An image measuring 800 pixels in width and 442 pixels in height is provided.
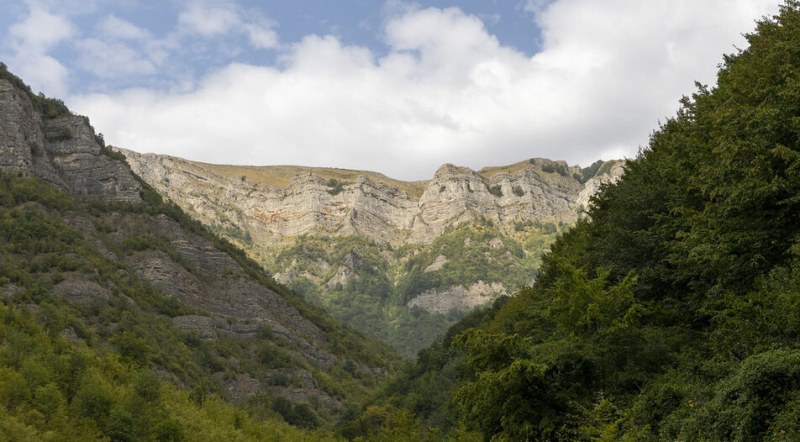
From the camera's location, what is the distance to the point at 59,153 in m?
91.9

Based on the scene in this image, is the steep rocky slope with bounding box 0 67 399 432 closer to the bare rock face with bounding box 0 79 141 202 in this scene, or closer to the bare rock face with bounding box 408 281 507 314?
the bare rock face with bounding box 0 79 141 202

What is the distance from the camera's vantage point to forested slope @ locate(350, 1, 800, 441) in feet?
52.9

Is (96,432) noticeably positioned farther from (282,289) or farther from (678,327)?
(282,289)

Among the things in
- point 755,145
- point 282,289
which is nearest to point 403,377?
point 282,289

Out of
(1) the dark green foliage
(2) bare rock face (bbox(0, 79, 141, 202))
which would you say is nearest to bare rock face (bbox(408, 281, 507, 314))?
(2) bare rock face (bbox(0, 79, 141, 202))

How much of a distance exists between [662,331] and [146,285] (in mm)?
62820

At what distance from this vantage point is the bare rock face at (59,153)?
265ft

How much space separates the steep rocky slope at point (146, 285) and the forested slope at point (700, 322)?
1628 inches

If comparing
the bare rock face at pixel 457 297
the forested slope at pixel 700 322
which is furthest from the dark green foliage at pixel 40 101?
the bare rock face at pixel 457 297

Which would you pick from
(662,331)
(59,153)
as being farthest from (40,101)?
(662,331)

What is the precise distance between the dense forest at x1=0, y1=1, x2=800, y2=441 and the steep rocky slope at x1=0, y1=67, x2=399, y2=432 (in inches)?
521

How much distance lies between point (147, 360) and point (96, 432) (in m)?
16.7

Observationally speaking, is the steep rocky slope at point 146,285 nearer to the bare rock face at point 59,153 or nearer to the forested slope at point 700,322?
the bare rock face at point 59,153

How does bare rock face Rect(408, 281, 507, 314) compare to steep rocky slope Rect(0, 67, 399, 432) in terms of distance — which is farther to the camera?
bare rock face Rect(408, 281, 507, 314)
